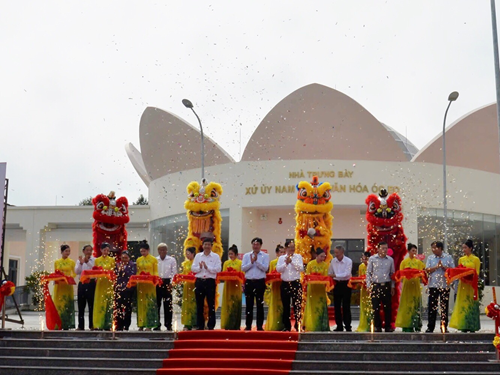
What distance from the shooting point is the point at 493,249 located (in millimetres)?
24094

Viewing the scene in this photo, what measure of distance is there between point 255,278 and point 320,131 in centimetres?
1766

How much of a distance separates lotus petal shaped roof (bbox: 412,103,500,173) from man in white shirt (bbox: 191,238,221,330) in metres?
17.0

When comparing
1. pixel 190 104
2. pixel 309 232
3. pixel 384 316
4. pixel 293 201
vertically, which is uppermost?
pixel 190 104

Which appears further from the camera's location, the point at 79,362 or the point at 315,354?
the point at 79,362

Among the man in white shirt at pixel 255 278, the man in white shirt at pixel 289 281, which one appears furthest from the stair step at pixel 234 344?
the man in white shirt at pixel 289 281

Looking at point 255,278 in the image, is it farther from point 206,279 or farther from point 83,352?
point 83,352

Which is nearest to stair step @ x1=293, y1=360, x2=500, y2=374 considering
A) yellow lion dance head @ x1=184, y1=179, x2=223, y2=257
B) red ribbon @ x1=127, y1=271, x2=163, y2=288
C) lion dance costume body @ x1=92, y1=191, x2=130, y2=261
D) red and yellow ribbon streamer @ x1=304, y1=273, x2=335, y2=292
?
red and yellow ribbon streamer @ x1=304, y1=273, x2=335, y2=292

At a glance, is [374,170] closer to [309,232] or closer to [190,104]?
[190,104]

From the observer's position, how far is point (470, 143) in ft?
88.8

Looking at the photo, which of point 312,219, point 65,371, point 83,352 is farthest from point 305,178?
point 65,371

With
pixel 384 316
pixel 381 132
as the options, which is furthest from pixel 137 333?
pixel 381 132

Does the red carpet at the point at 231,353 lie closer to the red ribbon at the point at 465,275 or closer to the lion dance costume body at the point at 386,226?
the red ribbon at the point at 465,275

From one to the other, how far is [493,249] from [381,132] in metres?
6.03

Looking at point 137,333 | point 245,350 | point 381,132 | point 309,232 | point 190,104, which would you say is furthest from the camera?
point 381,132
